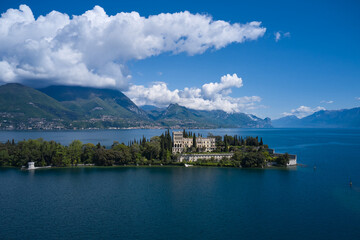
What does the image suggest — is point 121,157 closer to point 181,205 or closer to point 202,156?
point 202,156

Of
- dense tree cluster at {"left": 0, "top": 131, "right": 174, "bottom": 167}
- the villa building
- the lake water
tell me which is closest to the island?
dense tree cluster at {"left": 0, "top": 131, "right": 174, "bottom": 167}

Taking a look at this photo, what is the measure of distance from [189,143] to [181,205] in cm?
6210

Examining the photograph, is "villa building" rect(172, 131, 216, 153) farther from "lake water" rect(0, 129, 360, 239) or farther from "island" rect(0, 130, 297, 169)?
"lake water" rect(0, 129, 360, 239)

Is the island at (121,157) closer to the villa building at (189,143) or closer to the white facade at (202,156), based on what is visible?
the white facade at (202,156)

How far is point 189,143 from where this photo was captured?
107000mm

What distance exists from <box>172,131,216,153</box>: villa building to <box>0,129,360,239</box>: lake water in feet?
94.2

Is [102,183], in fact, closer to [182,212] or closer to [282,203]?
[182,212]

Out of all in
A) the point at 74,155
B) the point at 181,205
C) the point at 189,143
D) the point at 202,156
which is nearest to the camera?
the point at 181,205

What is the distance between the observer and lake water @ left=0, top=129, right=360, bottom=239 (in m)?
35.2

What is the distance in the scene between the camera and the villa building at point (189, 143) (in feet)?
331

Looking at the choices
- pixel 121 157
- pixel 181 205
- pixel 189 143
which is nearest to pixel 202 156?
pixel 189 143

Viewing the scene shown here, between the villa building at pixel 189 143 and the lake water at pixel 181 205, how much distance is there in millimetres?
28698

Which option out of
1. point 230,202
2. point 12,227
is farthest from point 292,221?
point 12,227

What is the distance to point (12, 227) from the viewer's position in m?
36.5
